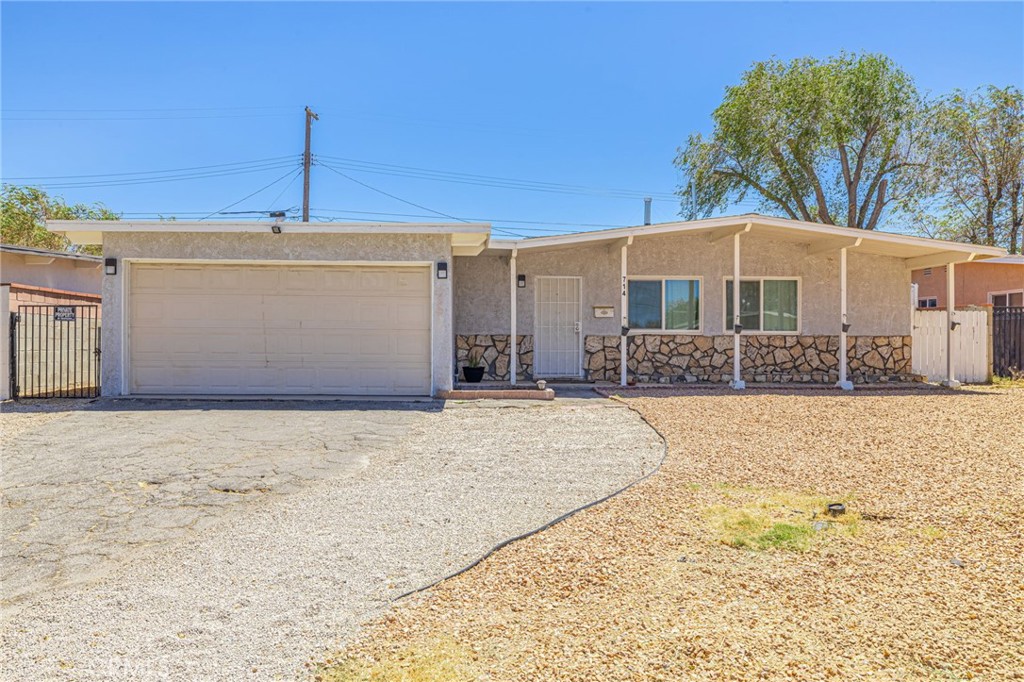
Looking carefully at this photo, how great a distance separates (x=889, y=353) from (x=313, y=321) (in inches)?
442

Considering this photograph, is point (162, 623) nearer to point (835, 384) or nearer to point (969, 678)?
point (969, 678)

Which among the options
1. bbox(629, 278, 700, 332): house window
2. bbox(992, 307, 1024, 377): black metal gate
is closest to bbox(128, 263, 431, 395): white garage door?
bbox(629, 278, 700, 332): house window

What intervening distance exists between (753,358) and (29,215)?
29920mm

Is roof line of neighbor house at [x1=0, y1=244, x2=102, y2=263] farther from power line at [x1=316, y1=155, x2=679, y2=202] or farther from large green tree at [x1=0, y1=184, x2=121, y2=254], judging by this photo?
large green tree at [x1=0, y1=184, x2=121, y2=254]

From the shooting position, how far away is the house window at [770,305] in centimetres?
1266

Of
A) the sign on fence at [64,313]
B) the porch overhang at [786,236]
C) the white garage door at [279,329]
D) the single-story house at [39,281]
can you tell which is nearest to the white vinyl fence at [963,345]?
the porch overhang at [786,236]

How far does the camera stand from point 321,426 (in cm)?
746

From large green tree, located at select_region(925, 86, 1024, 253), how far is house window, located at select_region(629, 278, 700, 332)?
15.9 meters

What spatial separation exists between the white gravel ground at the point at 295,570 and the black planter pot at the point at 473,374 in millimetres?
5508

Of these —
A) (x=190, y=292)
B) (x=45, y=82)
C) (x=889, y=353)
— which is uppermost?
(x=45, y=82)

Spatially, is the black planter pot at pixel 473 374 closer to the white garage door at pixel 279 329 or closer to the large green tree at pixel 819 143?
the white garage door at pixel 279 329

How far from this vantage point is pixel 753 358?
1257cm

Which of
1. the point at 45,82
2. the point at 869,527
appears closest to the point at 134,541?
the point at 869,527

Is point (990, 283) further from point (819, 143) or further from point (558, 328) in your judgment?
point (558, 328)
